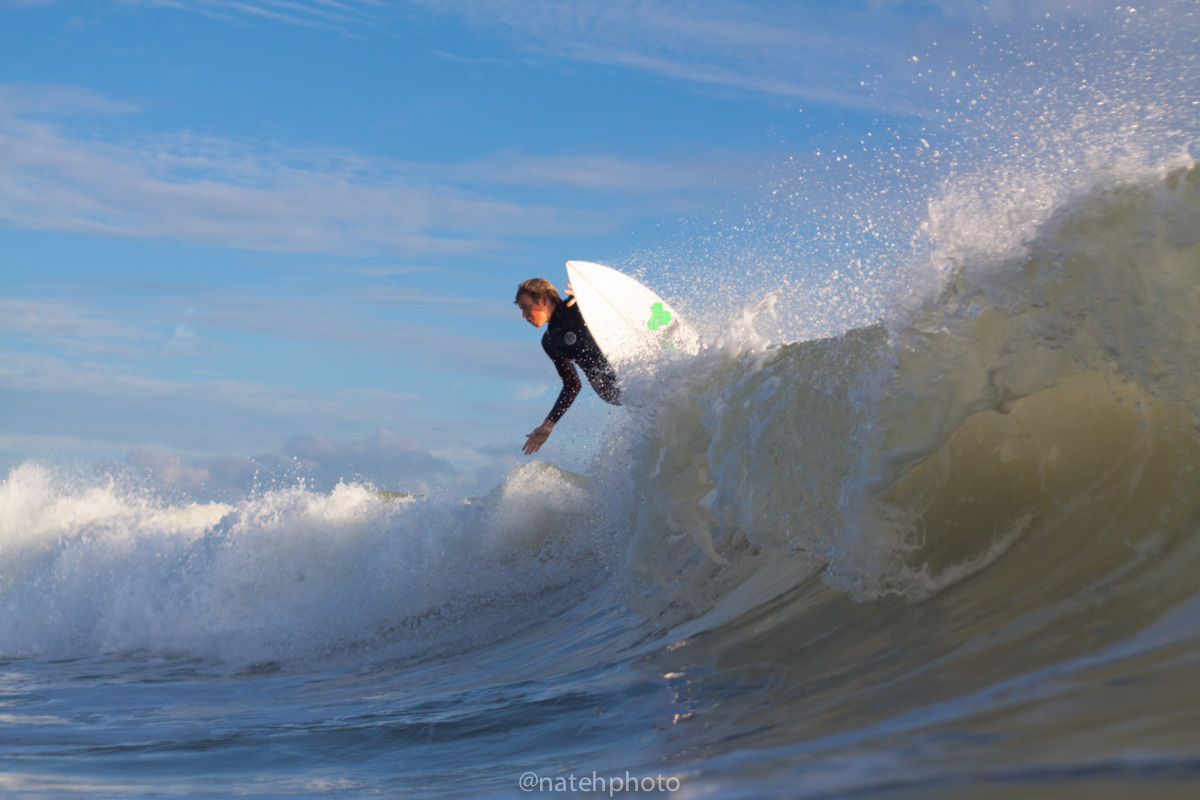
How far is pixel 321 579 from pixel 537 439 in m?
Answer: 3.01

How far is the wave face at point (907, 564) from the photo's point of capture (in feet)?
6.41

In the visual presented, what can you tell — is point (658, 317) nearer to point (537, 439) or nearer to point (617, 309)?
point (617, 309)

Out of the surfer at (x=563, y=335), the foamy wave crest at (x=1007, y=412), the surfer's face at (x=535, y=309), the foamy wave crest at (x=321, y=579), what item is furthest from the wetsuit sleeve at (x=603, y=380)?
the foamy wave crest at (x=1007, y=412)

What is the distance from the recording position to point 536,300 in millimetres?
7242

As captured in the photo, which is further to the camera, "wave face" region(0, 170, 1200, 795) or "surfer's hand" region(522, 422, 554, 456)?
"surfer's hand" region(522, 422, 554, 456)

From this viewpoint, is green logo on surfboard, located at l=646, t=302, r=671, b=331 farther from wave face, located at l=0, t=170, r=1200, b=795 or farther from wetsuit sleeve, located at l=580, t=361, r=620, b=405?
wave face, located at l=0, t=170, r=1200, b=795

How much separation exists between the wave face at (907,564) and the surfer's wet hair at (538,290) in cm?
227

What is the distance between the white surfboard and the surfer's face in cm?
33

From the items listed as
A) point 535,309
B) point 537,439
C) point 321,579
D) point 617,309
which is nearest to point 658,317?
point 617,309

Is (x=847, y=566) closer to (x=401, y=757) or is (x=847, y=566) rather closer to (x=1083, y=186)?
(x=1083, y=186)

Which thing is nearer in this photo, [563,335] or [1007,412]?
[1007,412]

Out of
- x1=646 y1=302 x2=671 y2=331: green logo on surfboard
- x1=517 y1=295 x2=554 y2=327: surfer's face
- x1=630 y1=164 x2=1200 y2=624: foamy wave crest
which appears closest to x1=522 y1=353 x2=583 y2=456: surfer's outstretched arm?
x1=517 y1=295 x2=554 y2=327: surfer's face

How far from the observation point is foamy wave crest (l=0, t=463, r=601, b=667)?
22.6ft

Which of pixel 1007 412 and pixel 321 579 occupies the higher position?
pixel 321 579
